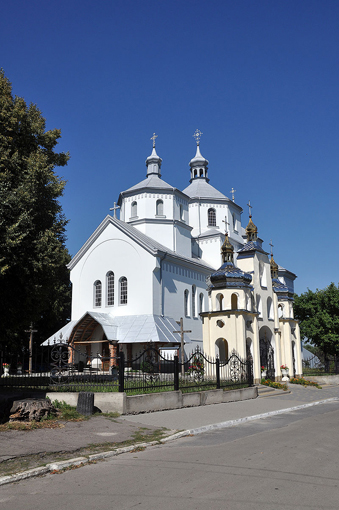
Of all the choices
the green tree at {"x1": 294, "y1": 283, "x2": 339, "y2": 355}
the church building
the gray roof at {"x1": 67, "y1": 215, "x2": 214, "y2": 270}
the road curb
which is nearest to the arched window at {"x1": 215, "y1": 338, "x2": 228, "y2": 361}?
the church building

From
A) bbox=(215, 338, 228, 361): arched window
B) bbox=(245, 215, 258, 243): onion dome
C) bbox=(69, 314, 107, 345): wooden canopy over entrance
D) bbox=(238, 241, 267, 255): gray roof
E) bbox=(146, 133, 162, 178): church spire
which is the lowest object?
bbox=(215, 338, 228, 361): arched window

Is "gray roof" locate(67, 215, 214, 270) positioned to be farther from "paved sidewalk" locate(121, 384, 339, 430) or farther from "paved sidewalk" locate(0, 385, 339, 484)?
"paved sidewalk" locate(0, 385, 339, 484)

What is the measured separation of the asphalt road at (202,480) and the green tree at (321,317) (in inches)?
1041

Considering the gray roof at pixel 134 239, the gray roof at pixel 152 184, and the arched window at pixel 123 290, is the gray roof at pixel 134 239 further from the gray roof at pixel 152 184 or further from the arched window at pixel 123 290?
the gray roof at pixel 152 184

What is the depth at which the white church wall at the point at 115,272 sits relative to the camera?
28.7 metres

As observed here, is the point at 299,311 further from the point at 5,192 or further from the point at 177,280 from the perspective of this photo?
the point at 5,192

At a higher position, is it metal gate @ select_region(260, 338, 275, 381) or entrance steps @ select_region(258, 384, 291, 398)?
metal gate @ select_region(260, 338, 275, 381)

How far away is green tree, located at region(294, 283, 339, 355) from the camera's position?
33.6 m

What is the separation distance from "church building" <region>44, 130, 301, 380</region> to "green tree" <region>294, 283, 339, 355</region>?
287 inches

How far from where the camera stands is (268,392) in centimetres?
1980

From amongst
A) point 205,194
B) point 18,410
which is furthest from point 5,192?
point 205,194

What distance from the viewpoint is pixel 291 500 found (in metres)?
4.95

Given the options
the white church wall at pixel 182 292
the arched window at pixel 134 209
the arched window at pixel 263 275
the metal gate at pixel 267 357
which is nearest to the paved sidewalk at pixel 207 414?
the metal gate at pixel 267 357

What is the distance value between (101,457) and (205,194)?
34.5 meters
